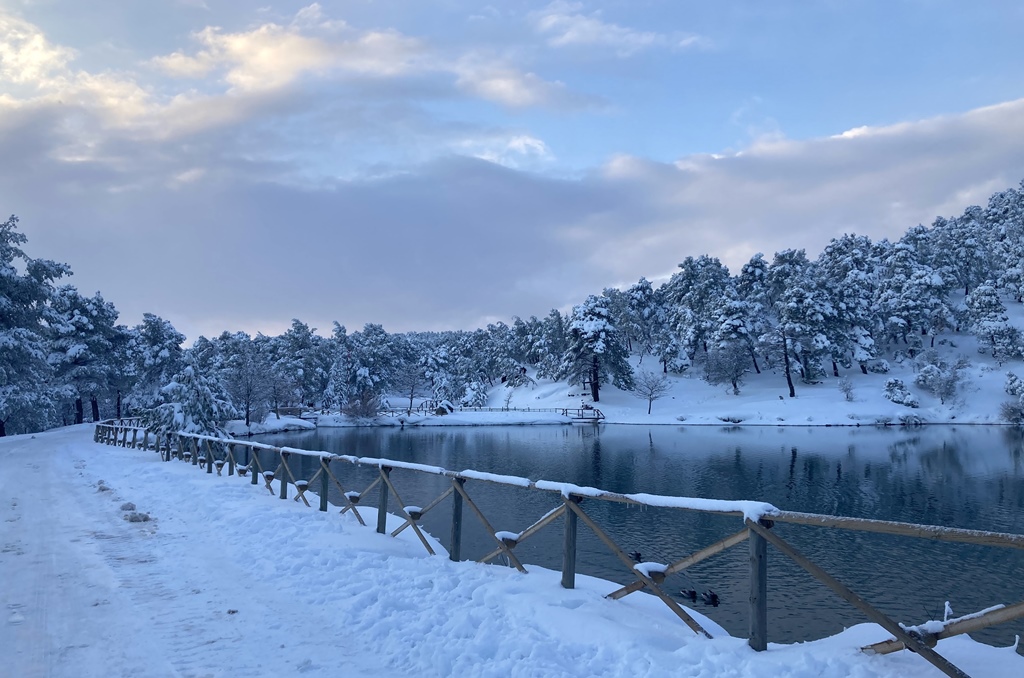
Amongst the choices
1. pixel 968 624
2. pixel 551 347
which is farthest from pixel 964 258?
pixel 968 624

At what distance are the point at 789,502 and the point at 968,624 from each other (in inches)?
778

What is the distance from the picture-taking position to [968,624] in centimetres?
395

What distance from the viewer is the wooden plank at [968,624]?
3.81 meters

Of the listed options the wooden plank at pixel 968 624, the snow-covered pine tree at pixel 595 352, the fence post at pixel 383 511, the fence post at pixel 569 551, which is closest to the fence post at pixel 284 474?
the fence post at pixel 383 511

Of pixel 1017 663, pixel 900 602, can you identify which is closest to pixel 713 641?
pixel 1017 663

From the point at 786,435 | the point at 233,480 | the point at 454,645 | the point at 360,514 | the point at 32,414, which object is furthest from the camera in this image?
the point at 32,414

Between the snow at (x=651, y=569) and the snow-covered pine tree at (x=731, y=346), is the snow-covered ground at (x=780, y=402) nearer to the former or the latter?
the snow-covered pine tree at (x=731, y=346)

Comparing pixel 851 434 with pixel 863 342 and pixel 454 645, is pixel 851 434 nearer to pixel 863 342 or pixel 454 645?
pixel 863 342

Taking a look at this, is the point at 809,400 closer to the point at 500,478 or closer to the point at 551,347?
the point at 551,347

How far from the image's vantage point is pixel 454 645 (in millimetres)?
5703

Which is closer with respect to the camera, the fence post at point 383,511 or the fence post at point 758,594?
the fence post at point 758,594

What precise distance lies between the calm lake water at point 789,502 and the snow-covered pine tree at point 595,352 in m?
24.1

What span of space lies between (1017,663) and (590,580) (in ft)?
14.5

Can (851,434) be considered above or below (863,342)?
below
